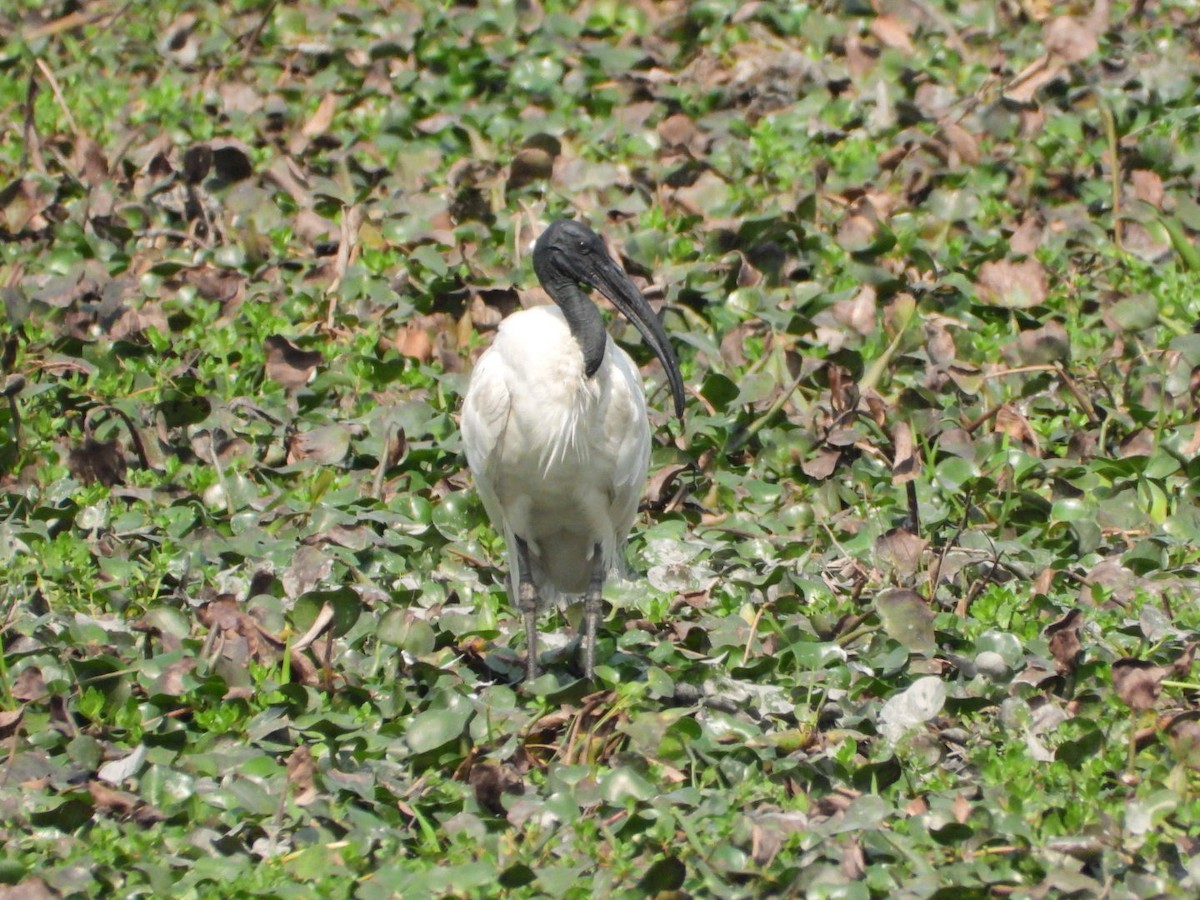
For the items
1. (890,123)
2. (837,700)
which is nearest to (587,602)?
(837,700)

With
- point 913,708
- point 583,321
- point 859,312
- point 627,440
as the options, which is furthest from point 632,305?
point 859,312

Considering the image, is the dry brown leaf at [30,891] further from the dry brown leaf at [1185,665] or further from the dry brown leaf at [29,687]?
the dry brown leaf at [1185,665]

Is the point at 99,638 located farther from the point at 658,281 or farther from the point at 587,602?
the point at 658,281

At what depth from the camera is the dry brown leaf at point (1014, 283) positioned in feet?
22.8

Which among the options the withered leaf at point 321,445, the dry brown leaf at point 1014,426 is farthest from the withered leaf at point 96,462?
the dry brown leaf at point 1014,426

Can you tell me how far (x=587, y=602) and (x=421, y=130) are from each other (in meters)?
3.35

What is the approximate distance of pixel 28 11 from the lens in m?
9.66

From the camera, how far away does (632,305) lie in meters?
5.29

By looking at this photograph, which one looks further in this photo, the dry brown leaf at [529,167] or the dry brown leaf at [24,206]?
the dry brown leaf at [529,167]

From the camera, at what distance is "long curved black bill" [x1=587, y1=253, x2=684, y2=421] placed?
5.26 metres

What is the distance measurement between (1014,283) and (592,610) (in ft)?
8.12

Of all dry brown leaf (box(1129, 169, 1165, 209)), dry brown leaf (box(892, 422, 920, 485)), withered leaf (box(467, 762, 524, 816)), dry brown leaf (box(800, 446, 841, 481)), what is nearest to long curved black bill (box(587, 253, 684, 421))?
dry brown leaf (box(800, 446, 841, 481))

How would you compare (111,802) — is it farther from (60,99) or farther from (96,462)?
(60,99)

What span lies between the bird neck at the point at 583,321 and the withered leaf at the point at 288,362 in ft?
5.13
